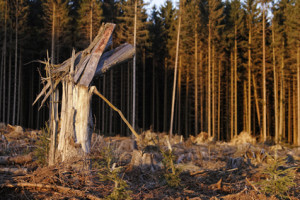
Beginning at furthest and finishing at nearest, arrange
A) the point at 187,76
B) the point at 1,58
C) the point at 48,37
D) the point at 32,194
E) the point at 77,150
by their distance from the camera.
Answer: the point at 187,76 → the point at 1,58 → the point at 48,37 → the point at 77,150 → the point at 32,194

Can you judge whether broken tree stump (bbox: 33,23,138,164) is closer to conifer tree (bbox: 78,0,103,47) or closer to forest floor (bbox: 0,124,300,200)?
forest floor (bbox: 0,124,300,200)

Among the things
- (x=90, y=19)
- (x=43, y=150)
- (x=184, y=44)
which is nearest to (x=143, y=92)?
(x=184, y=44)

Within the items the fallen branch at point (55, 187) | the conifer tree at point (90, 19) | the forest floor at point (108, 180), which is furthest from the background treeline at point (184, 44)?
the fallen branch at point (55, 187)

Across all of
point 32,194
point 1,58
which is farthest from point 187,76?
point 32,194

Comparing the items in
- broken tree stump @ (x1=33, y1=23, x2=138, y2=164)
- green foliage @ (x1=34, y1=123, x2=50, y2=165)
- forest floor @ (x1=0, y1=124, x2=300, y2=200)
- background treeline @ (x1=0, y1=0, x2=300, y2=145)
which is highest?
background treeline @ (x1=0, y1=0, x2=300, y2=145)

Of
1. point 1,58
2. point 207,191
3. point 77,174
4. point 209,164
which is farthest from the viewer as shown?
point 1,58

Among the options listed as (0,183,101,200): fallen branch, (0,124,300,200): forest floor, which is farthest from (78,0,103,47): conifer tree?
(0,183,101,200): fallen branch

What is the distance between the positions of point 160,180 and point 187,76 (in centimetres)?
2478

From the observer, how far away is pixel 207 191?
6.18 metres

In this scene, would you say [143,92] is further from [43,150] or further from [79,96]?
[79,96]

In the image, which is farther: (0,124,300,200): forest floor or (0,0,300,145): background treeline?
(0,0,300,145): background treeline

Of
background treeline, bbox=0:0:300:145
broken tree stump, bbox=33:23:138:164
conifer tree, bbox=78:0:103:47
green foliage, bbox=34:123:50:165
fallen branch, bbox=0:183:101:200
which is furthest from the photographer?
background treeline, bbox=0:0:300:145

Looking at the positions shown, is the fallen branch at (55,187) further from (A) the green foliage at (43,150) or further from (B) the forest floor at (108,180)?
(A) the green foliage at (43,150)

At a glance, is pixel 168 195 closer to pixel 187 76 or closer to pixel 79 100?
pixel 79 100
